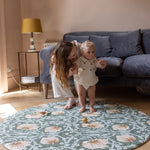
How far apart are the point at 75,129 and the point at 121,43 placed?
157 cm

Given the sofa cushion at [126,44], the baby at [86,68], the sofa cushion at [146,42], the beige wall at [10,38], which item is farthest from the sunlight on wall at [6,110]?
the sofa cushion at [146,42]

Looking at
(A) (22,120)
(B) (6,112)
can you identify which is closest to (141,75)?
(A) (22,120)

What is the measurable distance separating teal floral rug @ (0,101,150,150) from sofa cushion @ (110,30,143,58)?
0.88 m

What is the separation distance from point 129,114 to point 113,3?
6.43ft

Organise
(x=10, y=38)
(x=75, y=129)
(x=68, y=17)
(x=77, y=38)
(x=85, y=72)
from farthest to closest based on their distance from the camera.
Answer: (x=68, y=17) < (x=10, y=38) < (x=77, y=38) < (x=85, y=72) < (x=75, y=129)

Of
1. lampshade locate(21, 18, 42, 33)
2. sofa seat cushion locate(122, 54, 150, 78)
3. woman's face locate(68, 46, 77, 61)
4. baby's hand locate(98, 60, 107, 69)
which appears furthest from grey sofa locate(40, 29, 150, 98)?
lampshade locate(21, 18, 42, 33)

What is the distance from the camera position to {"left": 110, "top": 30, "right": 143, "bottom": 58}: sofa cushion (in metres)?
2.64

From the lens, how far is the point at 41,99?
249 cm

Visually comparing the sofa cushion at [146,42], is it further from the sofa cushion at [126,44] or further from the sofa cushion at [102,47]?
the sofa cushion at [102,47]

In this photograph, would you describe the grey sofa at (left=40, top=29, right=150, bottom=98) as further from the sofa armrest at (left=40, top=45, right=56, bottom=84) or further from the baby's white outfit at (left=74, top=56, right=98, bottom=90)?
the baby's white outfit at (left=74, top=56, right=98, bottom=90)

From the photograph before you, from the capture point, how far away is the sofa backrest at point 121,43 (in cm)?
265

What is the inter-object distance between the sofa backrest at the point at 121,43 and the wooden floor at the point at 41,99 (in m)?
0.51

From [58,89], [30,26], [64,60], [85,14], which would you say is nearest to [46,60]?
[58,89]

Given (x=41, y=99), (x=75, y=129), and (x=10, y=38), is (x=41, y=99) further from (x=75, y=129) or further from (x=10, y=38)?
(x=10, y=38)
